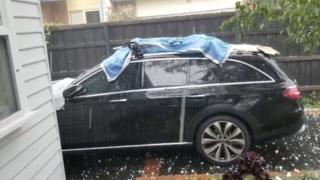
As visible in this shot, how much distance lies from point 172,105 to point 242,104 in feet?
3.24

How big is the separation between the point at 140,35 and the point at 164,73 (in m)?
4.13

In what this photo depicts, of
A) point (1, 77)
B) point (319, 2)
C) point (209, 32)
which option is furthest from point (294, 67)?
point (1, 77)

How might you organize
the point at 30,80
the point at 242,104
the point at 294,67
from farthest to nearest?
the point at 294,67
the point at 242,104
the point at 30,80

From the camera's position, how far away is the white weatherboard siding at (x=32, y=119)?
11.4 ft

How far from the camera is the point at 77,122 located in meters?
5.88

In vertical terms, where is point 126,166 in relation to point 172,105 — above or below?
below

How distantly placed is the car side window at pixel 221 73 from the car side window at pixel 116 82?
0.81m

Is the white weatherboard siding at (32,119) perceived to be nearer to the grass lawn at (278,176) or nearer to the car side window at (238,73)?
the grass lawn at (278,176)

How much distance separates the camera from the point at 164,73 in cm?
582

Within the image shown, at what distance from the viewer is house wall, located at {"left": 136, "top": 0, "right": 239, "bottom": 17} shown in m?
18.5

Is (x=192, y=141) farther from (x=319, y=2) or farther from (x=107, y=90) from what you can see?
(x=319, y=2)

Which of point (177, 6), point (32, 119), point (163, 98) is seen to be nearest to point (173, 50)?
point (163, 98)

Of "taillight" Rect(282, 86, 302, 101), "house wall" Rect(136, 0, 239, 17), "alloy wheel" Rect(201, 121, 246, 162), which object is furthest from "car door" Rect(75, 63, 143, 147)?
"house wall" Rect(136, 0, 239, 17)

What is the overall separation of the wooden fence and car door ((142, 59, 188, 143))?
13.0 ft
